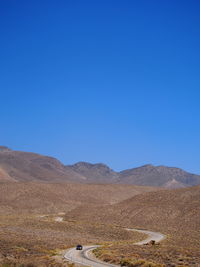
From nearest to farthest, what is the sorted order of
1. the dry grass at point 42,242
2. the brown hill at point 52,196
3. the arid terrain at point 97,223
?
the dry grass at point 42,242 < the arid terrain at point 97,223 < the brown hill at point 52,196

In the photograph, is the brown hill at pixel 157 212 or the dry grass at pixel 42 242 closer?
the dry grass at pixel 42 242

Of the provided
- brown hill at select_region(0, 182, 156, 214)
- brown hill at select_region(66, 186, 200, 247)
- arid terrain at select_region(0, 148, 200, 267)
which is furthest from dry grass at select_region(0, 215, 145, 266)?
brown hill at select_region(0, 182, 156, 214)

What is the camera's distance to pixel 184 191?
11406 centimetres

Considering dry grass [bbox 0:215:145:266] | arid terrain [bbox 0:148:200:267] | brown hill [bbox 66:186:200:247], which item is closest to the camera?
dry grass [bbox 0:215:145:266]

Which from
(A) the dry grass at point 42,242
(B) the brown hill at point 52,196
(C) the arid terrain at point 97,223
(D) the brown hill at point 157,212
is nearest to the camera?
(A) the dry grass at point 42,242

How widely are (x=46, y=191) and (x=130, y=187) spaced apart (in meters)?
57.3

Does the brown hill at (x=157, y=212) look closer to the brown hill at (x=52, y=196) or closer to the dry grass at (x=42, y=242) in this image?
the dry grass at (x=42, y=242)

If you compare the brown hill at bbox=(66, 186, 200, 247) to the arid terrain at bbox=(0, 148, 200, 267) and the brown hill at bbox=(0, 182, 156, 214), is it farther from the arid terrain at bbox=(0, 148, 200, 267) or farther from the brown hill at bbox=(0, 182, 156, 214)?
Answer: the brown hill at bbox=(0, 182, 156, 214)

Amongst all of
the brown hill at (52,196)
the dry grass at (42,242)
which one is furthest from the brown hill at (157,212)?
the brown hill at (52,196)

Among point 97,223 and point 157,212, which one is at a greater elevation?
point 157,212

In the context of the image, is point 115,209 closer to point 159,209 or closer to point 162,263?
point 159,209

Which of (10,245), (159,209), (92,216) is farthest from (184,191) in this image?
(10,245)

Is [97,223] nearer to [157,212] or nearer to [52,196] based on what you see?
[157,212]

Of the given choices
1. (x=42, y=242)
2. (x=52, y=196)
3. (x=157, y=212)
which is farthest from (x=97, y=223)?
(x=52, y=196)
